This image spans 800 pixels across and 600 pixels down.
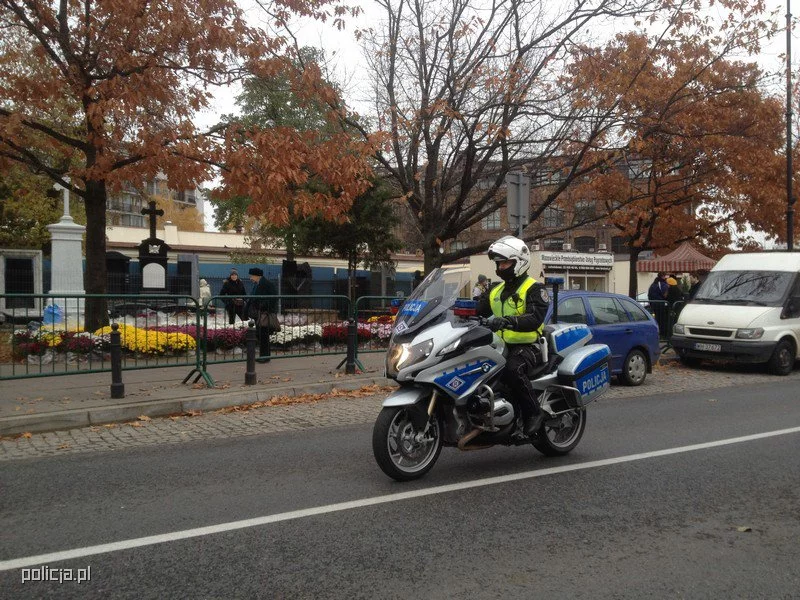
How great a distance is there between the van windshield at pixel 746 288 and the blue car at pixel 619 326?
300cm

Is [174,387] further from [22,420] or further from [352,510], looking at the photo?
[352,510]

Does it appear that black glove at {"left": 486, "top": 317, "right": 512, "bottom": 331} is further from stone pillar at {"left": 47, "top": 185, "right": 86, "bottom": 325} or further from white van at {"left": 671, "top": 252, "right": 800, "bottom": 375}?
stone pillar at {"left": 47, "top": 185, "right": 86, "bottom": 325}

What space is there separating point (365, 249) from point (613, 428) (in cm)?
2268

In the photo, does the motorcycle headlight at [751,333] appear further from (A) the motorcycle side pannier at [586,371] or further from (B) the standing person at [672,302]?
(A) the motorcycle side pannier at [586,371]

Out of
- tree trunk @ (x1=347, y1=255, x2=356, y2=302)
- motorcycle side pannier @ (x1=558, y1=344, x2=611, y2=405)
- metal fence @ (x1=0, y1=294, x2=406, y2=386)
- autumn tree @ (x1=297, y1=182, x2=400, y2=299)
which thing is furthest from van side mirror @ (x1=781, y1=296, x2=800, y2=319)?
tree trunk @ (x1=347, y1=255, x2=356, y2=302)

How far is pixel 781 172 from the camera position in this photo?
23.5 meters

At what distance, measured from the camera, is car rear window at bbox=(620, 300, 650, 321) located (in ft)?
39.5

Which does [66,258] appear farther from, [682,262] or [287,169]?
[682,262]

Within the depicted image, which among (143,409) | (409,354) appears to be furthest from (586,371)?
(143,409)

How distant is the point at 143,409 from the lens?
8531 mm

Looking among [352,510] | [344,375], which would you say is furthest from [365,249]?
[352,510]

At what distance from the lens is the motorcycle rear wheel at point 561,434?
20.3 feet

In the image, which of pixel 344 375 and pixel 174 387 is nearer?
pixel 174 387

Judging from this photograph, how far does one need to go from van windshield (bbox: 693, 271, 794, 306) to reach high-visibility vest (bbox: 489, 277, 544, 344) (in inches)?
394
